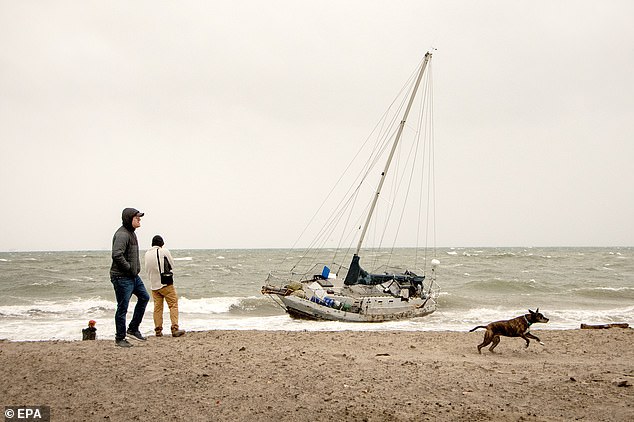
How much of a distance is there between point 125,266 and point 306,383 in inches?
145

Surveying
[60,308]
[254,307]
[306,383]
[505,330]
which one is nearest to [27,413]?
[306,383]

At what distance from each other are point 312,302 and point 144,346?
9664 millimetres

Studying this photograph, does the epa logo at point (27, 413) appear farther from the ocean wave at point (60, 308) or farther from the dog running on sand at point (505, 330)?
the ocean wave at point (60, 308)

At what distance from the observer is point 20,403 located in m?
5.15

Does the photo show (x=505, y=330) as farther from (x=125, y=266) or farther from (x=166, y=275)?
(x=125, y=266)

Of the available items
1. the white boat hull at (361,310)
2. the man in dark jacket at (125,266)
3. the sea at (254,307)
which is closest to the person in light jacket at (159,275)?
A: the man in dark jacket at (125,266)

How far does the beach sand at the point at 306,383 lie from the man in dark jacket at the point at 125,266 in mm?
588

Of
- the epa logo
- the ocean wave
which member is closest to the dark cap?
the epa logo

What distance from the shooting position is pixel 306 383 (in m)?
Result: 5.83

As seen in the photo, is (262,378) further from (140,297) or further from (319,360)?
(140,297)

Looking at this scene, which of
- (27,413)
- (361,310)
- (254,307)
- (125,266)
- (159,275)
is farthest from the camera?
→ (254,307)

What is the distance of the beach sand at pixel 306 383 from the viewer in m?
4.96

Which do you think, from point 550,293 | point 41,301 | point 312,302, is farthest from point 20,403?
point 550,293

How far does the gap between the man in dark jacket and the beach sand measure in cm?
59
